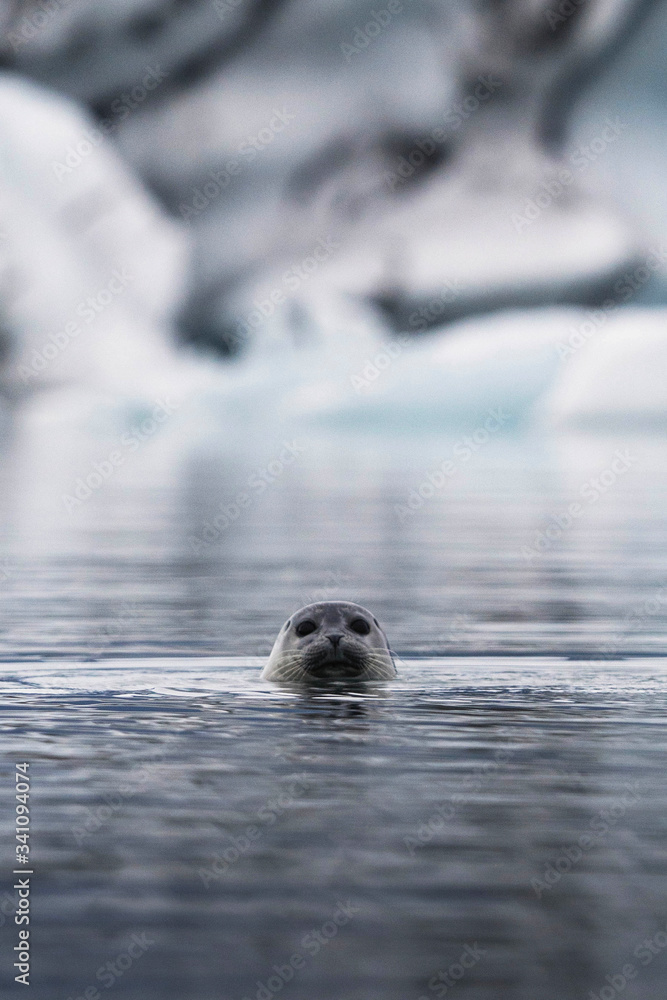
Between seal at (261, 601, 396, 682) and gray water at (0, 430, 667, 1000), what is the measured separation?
282 millimetres

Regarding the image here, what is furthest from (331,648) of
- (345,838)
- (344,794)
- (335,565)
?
(335,565)

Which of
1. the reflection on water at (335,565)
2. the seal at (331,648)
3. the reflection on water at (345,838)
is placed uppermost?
the reflection on water at (335,565)

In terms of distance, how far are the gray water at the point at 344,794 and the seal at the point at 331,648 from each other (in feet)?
0.93

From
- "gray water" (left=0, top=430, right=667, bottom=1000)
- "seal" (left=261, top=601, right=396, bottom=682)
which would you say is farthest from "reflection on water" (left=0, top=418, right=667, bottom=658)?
"seal" (left=261, top=601, right=396, bottom=682)

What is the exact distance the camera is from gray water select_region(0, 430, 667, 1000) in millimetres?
6789

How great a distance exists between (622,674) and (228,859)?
7.05m

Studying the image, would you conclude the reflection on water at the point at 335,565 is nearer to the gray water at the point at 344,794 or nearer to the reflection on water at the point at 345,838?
the gray water at the point at 344,794

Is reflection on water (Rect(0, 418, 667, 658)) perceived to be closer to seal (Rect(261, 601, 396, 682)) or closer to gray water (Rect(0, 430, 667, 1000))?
gray water (Rect(0, 430, 667, 1000))

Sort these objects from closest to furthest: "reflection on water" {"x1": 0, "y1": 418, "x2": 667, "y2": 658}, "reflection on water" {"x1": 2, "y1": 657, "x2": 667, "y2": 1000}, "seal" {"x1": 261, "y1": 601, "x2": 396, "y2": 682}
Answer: "reflection on water" {"x1": 2, "y1": 657, "x2": 667, "y2": 1000} → "seal" {"x1": 261, "y1": 601, "x2": 396, "y2": 682} → "reflection on water" {"x1": 0, "y1": 418, "x2": 667, "y2": 658}

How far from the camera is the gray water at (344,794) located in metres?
6.79

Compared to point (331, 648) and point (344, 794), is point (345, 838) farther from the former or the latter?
point (331, 648)

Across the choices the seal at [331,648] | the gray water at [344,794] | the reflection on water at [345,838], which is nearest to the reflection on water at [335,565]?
the gray water at [344,794]

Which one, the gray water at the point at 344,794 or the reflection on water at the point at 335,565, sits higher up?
the reflection on water at the point at 335,565

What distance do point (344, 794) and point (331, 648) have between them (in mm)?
4734
